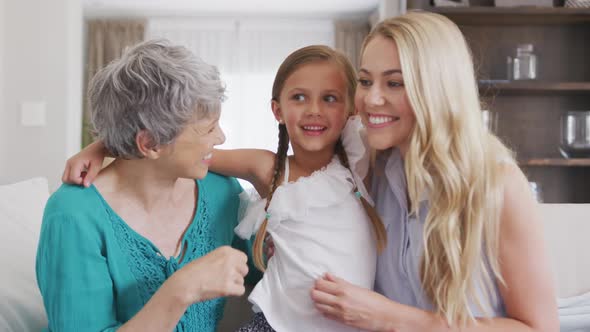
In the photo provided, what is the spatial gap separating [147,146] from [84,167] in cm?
16

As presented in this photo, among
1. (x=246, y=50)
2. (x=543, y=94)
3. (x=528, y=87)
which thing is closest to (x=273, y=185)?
(x=528, y=87)

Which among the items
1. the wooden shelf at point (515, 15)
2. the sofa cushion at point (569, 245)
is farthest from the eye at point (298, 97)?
the wooden shelf at point (515, 15)

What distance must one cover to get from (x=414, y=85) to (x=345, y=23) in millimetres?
5793

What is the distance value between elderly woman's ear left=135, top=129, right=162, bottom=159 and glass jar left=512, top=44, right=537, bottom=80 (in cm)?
289

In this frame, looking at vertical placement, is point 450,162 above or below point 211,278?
above

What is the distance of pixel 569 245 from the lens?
1663 mm

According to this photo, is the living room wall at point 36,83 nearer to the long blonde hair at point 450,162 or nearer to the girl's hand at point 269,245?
the girl's hand at point 269,245

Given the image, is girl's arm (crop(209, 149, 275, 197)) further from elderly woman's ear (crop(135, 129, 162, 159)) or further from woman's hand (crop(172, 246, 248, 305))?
woman's hand (crop(172, 246, 248, 305))

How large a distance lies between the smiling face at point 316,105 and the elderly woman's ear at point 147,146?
37cm

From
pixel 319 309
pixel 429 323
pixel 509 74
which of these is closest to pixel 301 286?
pixel 319 309

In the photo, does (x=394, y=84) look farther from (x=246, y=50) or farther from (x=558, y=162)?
(x=246, y=50)

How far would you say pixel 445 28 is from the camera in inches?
50.2

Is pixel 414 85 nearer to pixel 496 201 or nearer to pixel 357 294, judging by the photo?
pixel 496 201

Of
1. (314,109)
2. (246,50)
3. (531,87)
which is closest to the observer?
(314,109)
